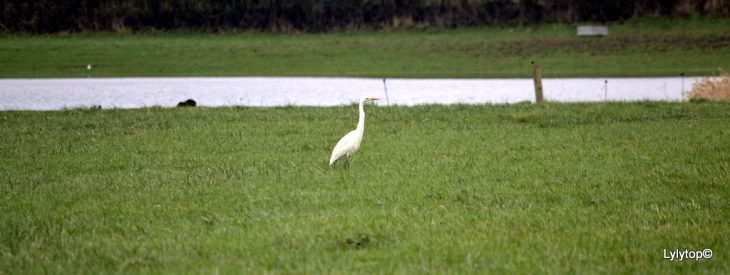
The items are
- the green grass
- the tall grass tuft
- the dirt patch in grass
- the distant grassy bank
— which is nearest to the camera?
the green grass

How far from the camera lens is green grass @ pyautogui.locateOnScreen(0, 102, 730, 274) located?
6.89 m

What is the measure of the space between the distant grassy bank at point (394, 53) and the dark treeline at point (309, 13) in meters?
1.66

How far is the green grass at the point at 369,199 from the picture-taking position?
6.89 metres

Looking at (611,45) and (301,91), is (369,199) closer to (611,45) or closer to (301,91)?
(301,91)

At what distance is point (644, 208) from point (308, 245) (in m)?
3.47

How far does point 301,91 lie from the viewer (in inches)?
1419

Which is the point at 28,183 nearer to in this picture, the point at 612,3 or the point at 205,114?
the point at 205,114

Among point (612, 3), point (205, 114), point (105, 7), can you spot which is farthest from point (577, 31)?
point (205, 114)

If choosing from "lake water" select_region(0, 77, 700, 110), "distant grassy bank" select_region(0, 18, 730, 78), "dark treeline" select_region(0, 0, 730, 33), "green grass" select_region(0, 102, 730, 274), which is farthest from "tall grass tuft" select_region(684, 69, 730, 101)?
"dark treeline" select_region(0, 0, 730, 33)

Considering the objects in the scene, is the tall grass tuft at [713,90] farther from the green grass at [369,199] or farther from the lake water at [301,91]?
the green grass at [369,199]

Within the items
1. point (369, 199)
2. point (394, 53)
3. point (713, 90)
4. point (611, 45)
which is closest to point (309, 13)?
point (394, 53)

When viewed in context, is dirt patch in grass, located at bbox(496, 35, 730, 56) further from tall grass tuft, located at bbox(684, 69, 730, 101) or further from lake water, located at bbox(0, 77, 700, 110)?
tall grass tuft, located at bbox(684, 69, 730, 101)

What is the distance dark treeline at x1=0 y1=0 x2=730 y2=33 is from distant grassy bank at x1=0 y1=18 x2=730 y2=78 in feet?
5.45

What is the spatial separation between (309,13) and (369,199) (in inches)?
1997
